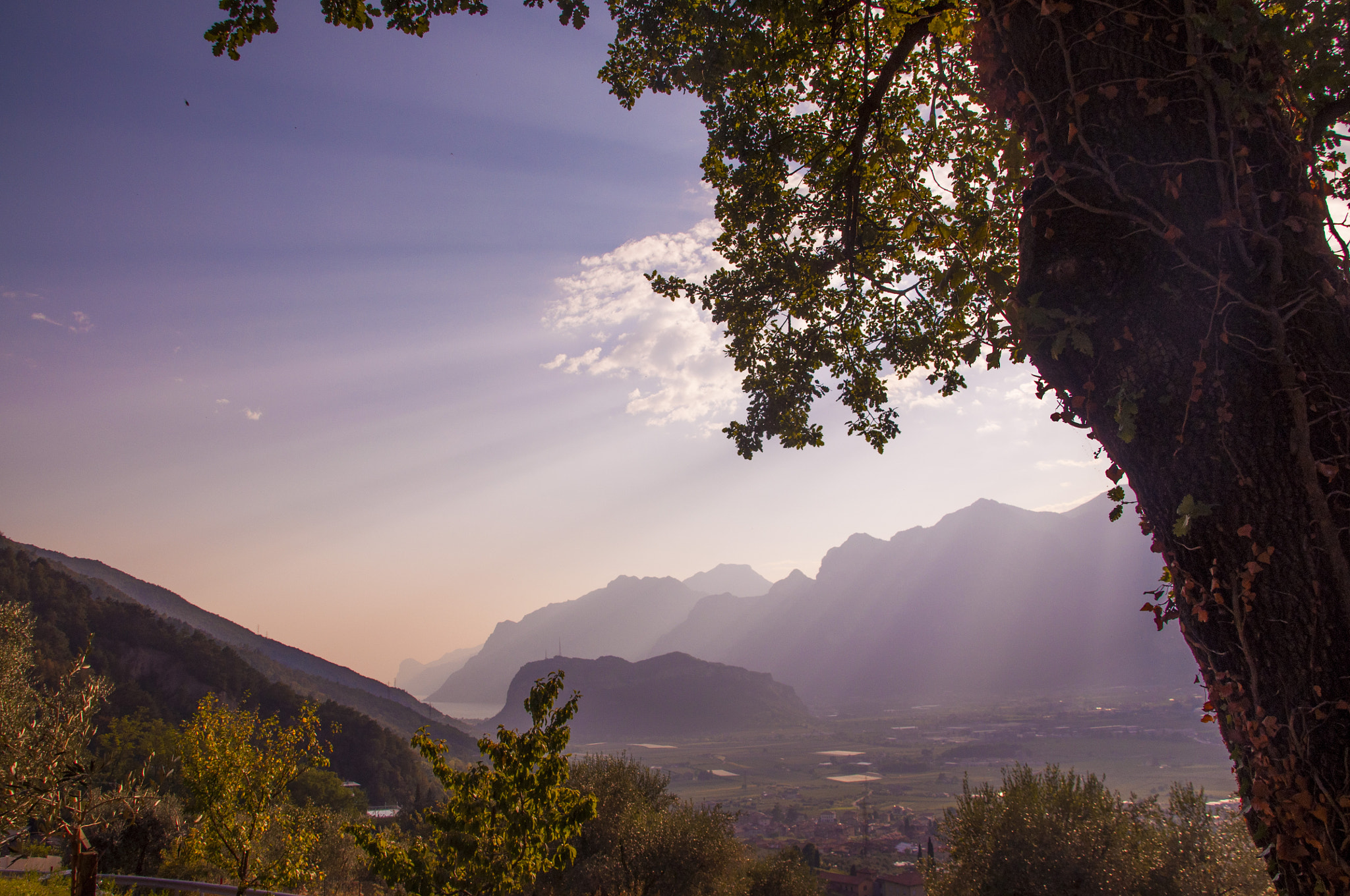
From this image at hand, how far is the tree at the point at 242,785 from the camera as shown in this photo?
12.5 metres

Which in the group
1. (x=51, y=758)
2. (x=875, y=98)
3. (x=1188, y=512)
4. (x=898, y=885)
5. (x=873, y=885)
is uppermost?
(x=875, y=98)

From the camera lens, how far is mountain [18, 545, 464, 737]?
384ft

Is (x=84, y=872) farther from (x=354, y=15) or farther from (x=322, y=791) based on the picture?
(x=322, y=791)

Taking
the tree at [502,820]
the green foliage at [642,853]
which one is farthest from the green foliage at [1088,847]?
the tree at [502,820]

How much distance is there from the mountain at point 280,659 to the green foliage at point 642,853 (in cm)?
10449

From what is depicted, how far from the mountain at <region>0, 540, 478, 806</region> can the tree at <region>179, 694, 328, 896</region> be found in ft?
208

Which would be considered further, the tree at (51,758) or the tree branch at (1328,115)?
the tree at (51,758)

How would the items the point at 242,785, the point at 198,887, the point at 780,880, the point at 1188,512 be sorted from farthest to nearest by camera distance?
the point at 780,880
the point at 242,785
the point at 198,887
the point at 1188,512

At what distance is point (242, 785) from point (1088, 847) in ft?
62.7

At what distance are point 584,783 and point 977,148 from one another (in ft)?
79.8

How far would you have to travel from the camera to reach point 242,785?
12.7 metres

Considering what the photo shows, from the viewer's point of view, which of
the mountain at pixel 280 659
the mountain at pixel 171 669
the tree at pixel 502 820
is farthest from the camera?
the mountain at pixel 280 659

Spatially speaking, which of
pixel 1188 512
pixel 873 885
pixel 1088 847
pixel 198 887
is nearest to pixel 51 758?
pixel 198 887

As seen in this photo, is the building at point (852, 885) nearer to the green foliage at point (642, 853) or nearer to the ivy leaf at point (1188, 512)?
the green foliage at point (642, 853)
